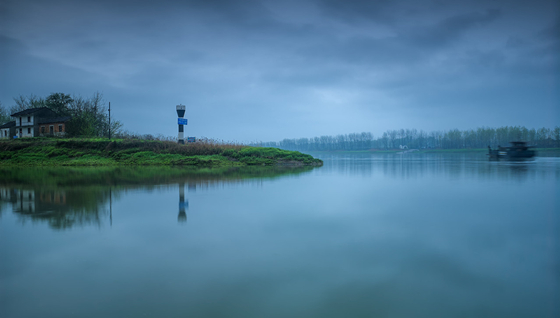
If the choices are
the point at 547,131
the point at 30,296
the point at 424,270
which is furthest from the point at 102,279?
the point at 547,131

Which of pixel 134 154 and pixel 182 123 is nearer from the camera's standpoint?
pixel 134 154

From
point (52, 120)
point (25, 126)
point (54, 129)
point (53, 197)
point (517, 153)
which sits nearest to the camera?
point (53, 197)

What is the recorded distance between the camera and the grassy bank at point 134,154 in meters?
28.4

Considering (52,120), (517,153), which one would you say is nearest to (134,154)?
(52,120)

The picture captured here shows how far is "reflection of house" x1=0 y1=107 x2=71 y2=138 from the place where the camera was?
43.4 m

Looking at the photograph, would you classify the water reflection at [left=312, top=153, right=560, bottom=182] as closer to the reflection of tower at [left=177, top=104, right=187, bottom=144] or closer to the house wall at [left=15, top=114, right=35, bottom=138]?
the reflection of tower at [left=177, top=104, right=187, bottom=144]

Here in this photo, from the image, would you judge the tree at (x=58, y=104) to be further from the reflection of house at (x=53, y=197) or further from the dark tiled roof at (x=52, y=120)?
the reflection of house at (x=53, y=197)

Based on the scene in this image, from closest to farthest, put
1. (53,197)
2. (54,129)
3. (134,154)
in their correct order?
1. (53,197)
2. (134,154)
3. (54,129)

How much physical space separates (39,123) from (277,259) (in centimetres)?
5352

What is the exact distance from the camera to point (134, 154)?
29922mm

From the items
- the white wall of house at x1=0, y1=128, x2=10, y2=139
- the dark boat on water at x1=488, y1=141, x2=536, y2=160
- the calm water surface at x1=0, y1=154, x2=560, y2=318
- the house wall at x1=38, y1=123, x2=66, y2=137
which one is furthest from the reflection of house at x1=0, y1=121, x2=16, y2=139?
the dark boat on water at x1=488, y1=141, x2=536, y2=160

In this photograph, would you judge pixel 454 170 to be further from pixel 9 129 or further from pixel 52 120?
pixel 9 129

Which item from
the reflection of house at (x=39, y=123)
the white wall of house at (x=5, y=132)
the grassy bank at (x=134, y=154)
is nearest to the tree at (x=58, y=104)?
the reflection of house at (x=39, y=123)

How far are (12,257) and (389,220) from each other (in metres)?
6.91
